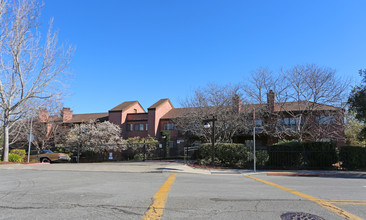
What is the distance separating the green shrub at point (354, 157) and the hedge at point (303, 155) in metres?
0.56

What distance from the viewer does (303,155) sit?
16906 mm

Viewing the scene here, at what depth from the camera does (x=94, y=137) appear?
3219 centimetres

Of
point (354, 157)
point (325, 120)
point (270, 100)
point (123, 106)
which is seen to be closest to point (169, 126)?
point (123, 106)

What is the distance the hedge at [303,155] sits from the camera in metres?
16.6

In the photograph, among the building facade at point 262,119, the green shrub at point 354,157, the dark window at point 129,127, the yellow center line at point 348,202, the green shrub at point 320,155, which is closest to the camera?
the yellow center line at point 348,202

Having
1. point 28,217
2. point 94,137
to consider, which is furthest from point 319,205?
point 94,137

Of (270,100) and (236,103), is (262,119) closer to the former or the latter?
(270,100)

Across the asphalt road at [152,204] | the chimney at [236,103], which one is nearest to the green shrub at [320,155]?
the chimney at [236,103]

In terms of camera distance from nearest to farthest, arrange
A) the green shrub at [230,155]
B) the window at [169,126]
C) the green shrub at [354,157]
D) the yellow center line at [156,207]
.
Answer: the yellow center line at [156,207], the green shrub at [354,157], the green shrub at [230,155], the window at [169,126]

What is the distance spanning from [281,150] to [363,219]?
12.9 m

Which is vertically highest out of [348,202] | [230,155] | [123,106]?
[123,106]

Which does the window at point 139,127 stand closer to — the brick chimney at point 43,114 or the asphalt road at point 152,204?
the brick chimney at point 43,114

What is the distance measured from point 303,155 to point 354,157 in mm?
3046

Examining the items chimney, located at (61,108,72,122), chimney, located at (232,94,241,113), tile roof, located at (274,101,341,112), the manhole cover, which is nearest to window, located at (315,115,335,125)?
tile roof, located at (274,101,341,112)
